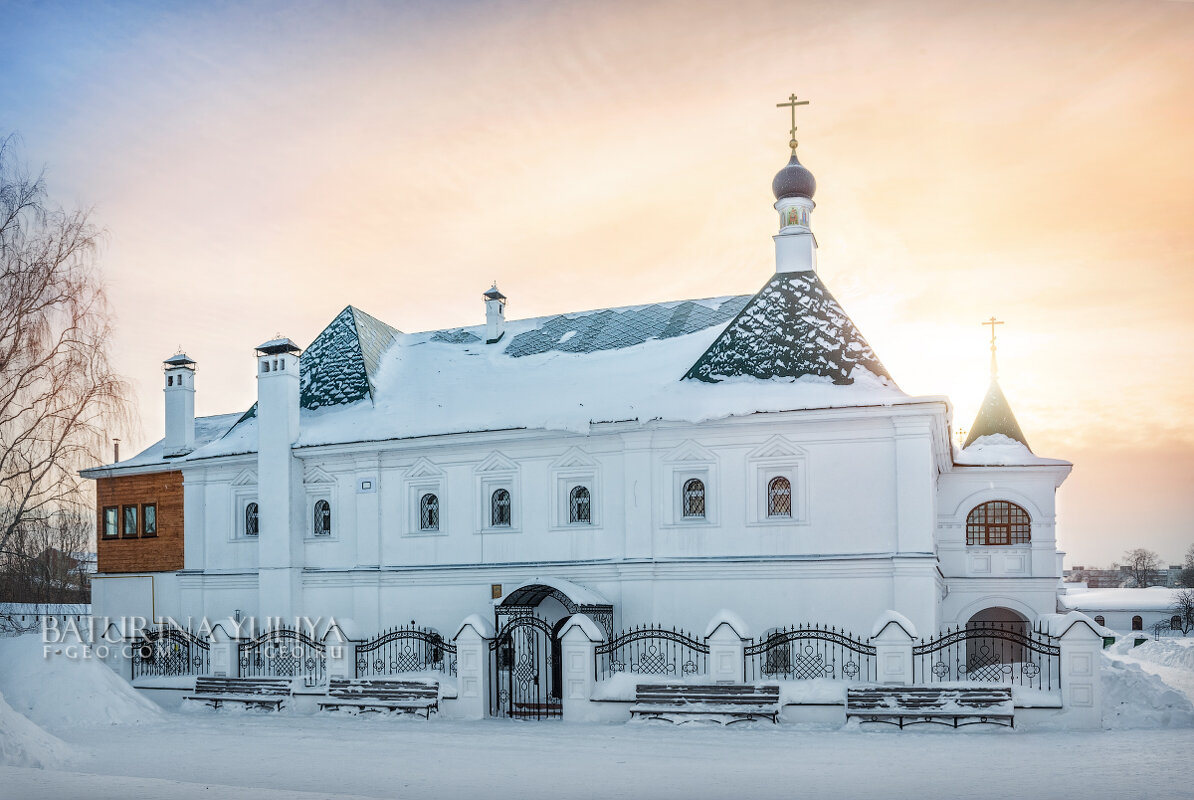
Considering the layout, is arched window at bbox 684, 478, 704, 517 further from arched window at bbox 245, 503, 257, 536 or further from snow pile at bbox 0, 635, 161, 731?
arched window at bbox 245, 503, 257, 536

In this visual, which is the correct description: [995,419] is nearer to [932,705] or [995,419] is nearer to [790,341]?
[790,341]

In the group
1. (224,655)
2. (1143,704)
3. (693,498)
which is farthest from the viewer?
(224,655)

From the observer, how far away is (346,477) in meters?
24.4

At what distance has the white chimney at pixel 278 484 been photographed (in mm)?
24172

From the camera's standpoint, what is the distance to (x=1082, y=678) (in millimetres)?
15508

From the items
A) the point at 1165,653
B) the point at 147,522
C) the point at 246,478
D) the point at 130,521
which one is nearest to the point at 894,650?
the point at 246,478

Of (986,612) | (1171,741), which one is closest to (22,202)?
(1171,741)

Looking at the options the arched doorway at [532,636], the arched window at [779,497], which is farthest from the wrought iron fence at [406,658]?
the arched window at [779,497]

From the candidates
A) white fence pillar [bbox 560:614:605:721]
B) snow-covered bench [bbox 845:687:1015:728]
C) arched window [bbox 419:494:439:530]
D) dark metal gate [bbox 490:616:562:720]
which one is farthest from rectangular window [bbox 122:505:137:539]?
snow-covered bench [bbox 845:687:1015:728]

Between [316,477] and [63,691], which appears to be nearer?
[63,691]

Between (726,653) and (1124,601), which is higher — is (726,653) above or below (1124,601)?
above

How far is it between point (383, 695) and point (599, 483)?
591 cm

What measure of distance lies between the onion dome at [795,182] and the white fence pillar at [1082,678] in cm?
1141

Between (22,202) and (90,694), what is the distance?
9535mm
